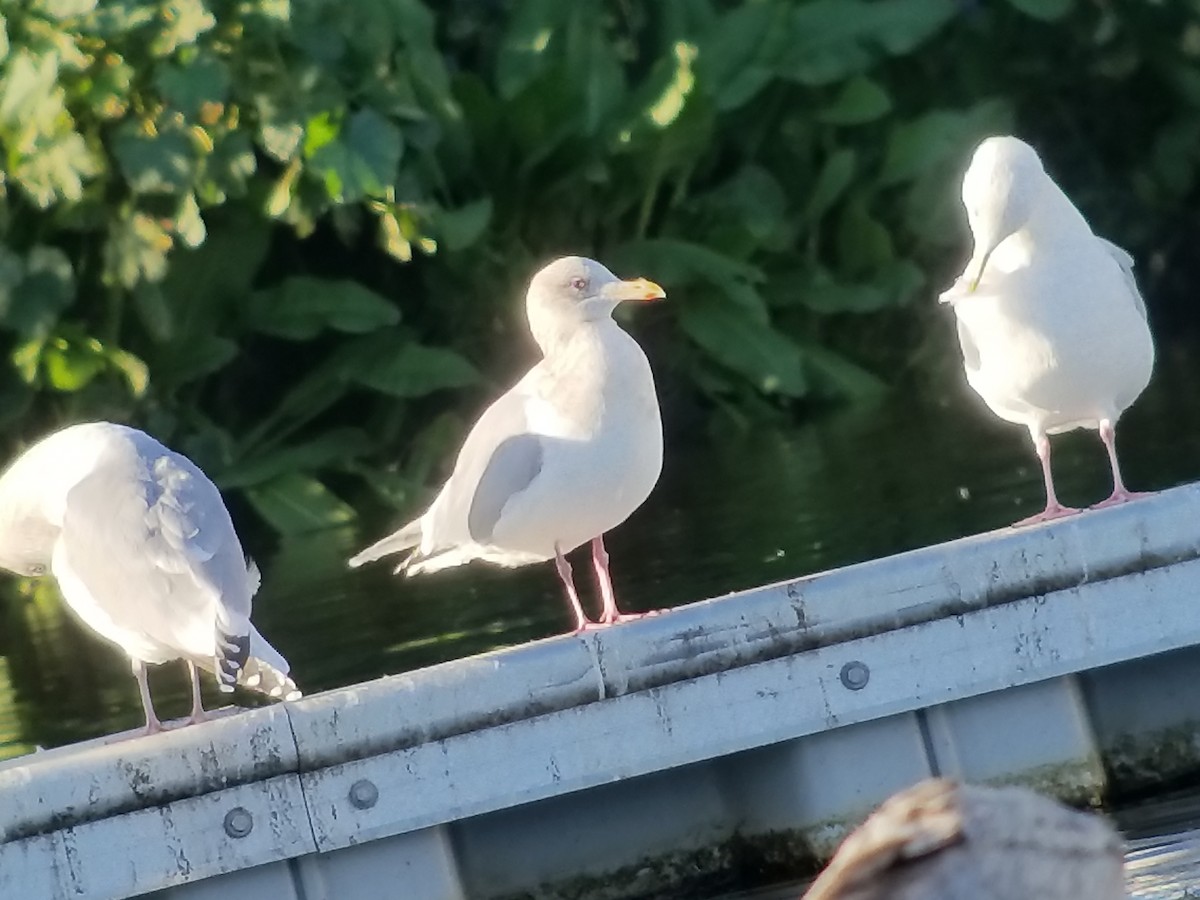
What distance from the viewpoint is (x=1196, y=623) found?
15.8 ft

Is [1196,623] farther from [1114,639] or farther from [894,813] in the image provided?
[894,813]

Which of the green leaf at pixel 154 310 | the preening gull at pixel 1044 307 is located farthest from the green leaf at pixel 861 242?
the preening gull at pixel 1044 307

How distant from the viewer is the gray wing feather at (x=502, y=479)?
16.7 feet

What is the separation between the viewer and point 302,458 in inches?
554

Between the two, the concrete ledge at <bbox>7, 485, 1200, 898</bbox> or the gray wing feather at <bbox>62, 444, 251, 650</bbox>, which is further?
the gray wing feather at <bbox>62, 444, 251, 650</bbox>

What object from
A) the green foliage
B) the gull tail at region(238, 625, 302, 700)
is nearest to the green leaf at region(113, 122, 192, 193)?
the green foliage

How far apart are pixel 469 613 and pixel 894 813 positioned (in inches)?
251

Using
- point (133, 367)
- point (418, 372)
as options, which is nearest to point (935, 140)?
point (418, 372)

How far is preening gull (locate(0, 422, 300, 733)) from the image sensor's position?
4.72m

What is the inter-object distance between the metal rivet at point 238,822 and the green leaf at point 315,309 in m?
9.45

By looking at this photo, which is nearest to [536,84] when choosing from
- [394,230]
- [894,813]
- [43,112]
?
[394,230]

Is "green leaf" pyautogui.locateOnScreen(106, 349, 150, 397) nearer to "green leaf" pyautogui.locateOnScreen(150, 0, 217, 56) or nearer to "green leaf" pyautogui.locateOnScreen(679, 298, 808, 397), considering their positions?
"green leaf" pyautogui.locateOnScreen(150, 0, 217, 56)

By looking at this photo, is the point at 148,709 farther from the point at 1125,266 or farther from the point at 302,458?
the point at 302,458

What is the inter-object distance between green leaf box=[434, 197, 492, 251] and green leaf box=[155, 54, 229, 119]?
4.77 ft
